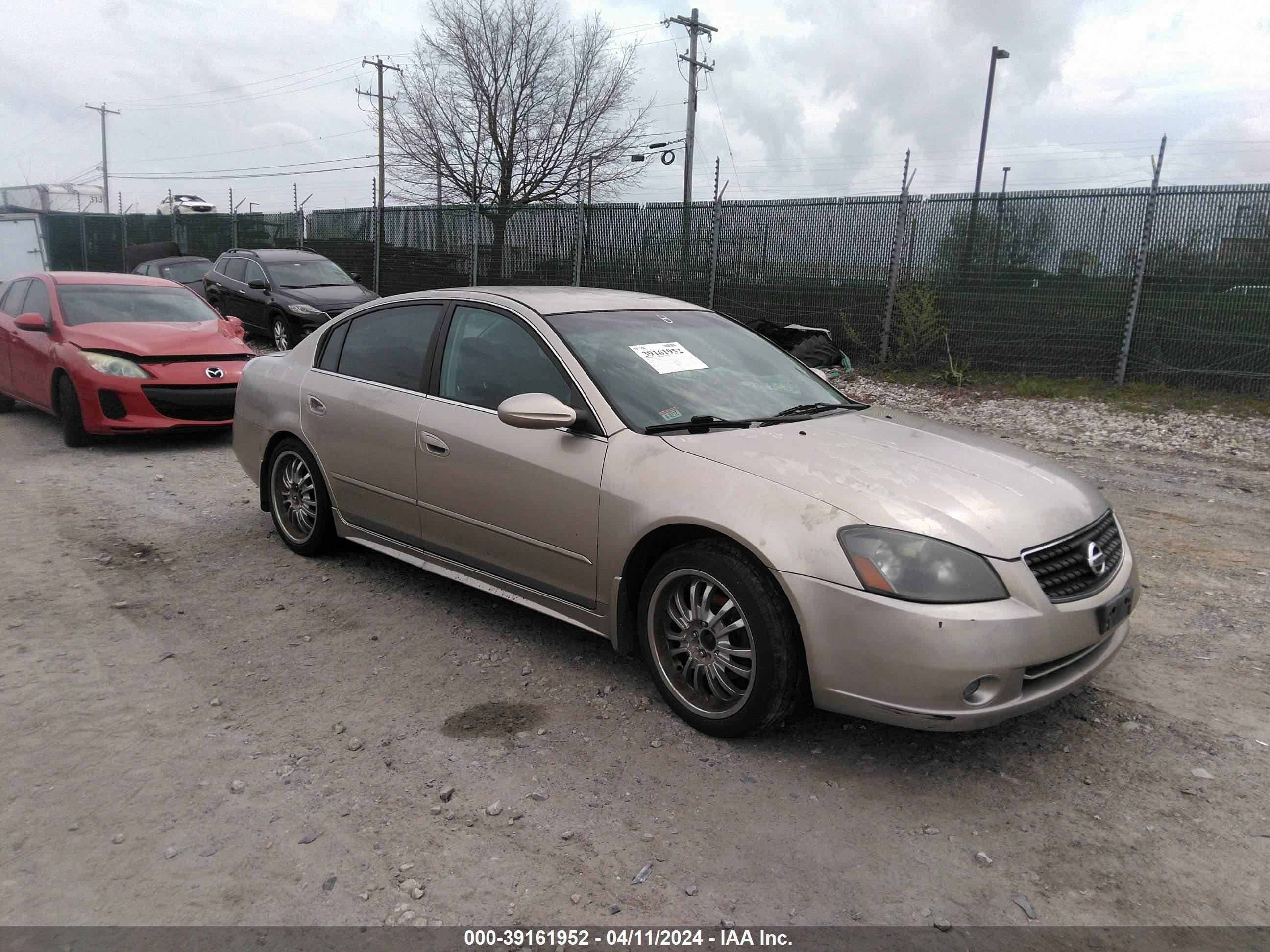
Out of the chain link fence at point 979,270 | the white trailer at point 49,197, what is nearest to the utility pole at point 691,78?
the chain link fence at point 979,270

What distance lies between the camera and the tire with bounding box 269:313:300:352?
46.1 ft

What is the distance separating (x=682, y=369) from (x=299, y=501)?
2495mm

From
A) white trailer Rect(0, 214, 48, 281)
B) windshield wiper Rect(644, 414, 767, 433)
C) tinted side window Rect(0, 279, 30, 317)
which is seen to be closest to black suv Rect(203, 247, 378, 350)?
tinted side window Rect(0, 279, 30, 317)

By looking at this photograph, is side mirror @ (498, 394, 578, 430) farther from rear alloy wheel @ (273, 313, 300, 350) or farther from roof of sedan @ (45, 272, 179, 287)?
rear alloy wheel @ (273, 313, 300, 350)

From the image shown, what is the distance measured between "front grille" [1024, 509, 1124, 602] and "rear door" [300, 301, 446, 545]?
2.72 m

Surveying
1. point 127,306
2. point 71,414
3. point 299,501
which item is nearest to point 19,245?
point 127,306

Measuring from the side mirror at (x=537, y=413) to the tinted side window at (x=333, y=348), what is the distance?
1.80m

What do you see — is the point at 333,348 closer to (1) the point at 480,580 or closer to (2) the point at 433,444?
(2) the point at 433,444

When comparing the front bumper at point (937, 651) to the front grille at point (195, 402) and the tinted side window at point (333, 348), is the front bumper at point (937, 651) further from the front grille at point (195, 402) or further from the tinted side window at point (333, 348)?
the front grille at point (195, 402)

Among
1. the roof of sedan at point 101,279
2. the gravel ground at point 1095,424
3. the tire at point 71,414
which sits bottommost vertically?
the tire at point 71,414

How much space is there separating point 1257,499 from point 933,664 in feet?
17.4

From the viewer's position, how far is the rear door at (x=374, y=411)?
14.4 ft

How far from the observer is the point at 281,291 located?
14312 millimetres

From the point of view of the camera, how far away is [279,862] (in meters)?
2.58
